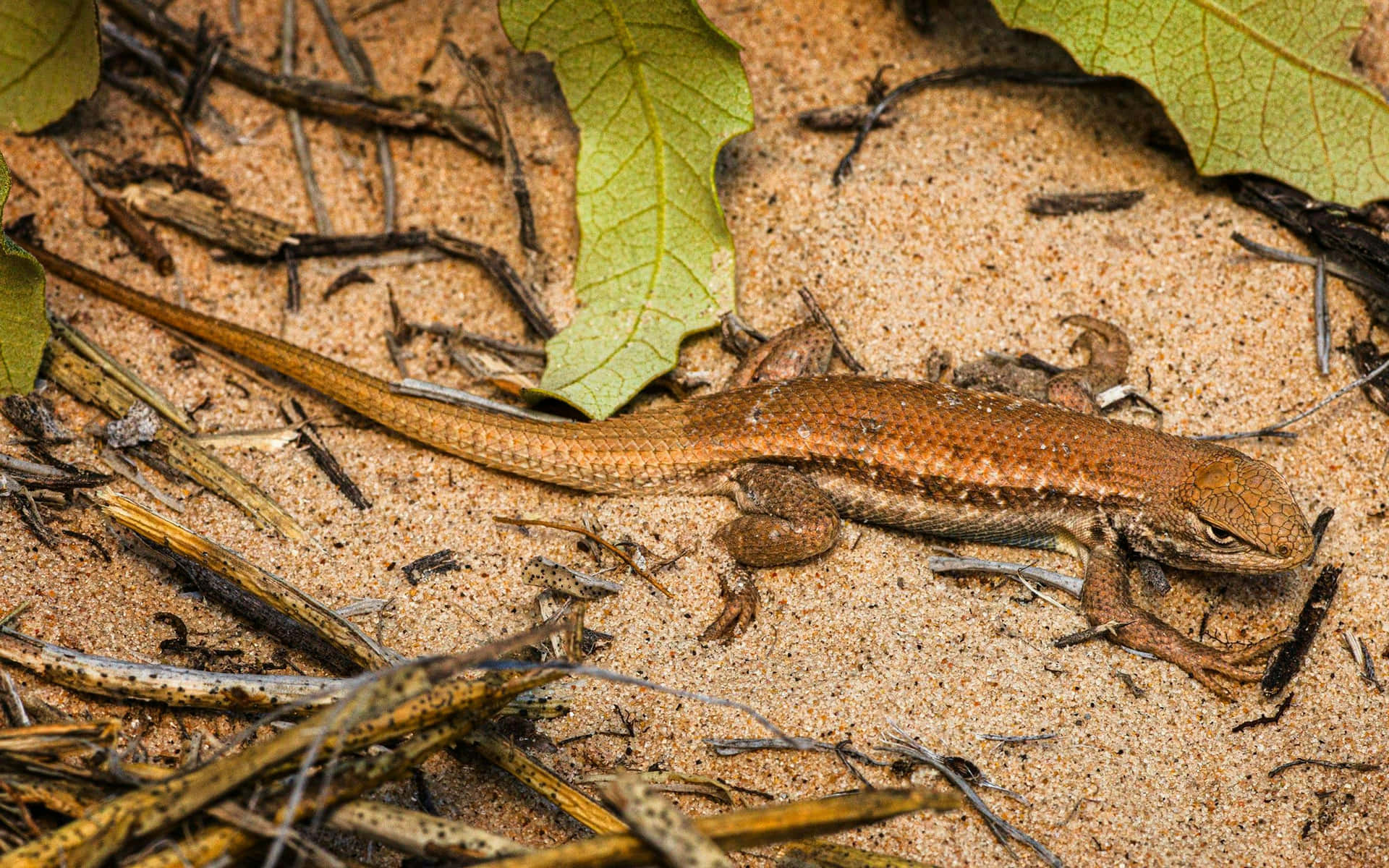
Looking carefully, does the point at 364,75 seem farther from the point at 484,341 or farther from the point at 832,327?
the point at 832,327

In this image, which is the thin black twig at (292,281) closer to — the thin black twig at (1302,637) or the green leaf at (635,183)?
the green leaf at (635,183)

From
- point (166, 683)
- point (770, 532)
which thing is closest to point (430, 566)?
point (166, 683)

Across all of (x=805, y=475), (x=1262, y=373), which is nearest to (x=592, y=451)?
(x=805, y=475)

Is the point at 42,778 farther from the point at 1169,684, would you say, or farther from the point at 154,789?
the point at 1169,684

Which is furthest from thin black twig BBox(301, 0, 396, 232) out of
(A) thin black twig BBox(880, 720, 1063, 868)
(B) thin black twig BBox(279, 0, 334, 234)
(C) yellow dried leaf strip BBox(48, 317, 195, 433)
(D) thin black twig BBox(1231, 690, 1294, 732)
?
(D) thin black twig BBox(1231, 690, 1294, 732)

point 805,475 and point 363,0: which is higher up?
point 363,0

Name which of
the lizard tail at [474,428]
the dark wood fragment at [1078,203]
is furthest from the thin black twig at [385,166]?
the dark wood fragment at [1078,203]
